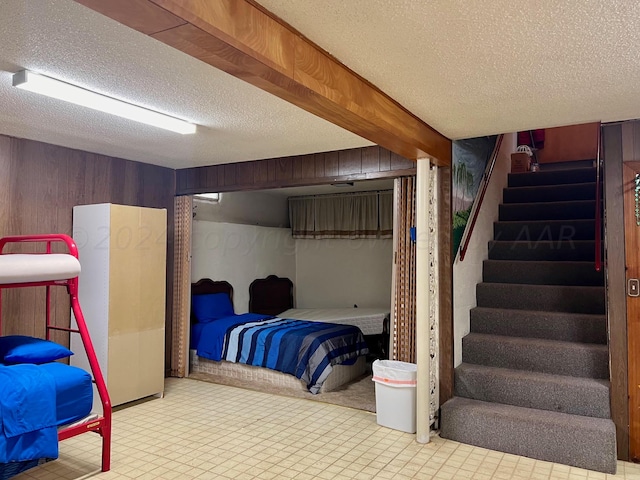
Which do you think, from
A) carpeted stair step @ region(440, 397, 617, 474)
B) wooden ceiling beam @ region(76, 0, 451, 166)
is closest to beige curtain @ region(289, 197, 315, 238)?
carpeted stair step @ region(440, 397, 617, 474)

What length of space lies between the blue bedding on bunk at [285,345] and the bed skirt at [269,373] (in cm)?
11

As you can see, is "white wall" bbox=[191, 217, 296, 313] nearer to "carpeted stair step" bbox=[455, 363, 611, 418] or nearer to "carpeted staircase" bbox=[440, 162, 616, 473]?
"carpeted staircase" bbox=[440, 162, 616, 473]

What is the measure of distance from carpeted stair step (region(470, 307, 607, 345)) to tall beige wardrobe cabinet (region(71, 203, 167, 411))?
119 inches

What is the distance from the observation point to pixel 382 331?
5.81 meters

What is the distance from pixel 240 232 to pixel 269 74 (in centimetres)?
493

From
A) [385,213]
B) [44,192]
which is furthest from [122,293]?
[385,213]

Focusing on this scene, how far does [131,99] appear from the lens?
287 centimetres

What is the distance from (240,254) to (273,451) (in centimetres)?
360

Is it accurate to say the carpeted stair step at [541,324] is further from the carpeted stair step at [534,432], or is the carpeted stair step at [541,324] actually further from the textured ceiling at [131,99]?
the textured ceiling at [131,99]

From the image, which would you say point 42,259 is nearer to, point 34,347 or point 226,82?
point 34,347

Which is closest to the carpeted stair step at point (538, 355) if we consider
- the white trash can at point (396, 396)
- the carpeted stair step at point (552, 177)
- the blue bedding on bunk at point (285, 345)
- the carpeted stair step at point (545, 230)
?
the white trash can at point (396, 396)

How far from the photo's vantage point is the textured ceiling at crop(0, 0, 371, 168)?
77.6 inches

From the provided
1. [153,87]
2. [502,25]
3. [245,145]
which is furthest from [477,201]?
[153,87]

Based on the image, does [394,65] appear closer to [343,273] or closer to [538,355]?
[538,355]
